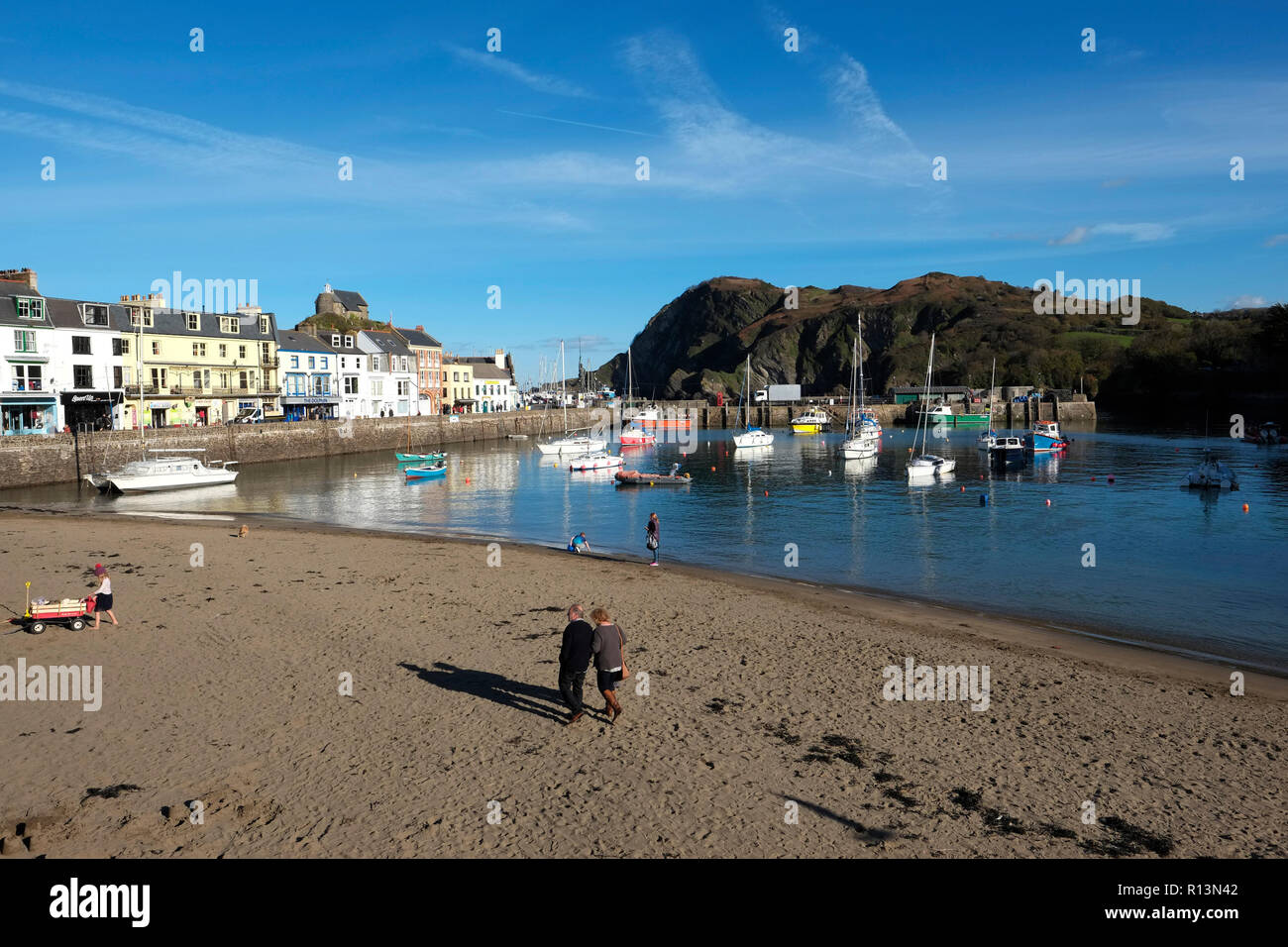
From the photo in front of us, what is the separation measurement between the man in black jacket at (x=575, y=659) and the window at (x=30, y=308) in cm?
6316

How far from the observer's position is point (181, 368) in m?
70.4

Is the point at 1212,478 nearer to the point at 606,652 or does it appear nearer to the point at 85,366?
the point at 606,652

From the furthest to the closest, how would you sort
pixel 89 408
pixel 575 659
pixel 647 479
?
pixel 89 408 → pixel 647 479 → pixel 575 659

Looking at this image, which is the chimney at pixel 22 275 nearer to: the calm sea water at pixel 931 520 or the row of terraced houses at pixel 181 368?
the row of terraced houses at pixel 181 368

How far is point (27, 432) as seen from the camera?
2140 inches

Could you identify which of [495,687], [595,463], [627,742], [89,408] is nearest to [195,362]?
[89,408]

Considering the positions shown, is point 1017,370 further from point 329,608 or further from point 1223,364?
point 329,608

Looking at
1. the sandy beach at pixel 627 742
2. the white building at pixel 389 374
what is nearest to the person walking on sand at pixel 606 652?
the sandy beach at pixel 627 742

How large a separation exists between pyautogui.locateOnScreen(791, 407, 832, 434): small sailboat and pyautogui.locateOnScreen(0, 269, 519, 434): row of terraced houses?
183 feet

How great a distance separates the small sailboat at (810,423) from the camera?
4993 inches

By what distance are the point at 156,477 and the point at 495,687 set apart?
4731cm
